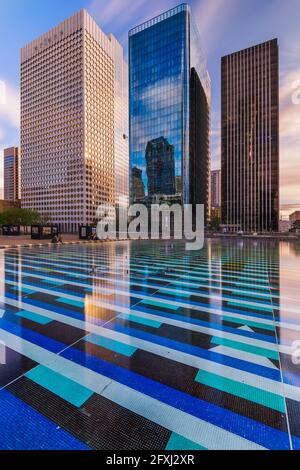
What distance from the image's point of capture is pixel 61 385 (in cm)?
315

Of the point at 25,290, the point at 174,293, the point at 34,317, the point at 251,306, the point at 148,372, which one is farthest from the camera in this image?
the point at 25,290

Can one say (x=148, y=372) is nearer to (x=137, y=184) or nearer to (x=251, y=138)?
(x=137, y=184)

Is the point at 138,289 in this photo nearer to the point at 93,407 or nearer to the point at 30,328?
the point at 30,328

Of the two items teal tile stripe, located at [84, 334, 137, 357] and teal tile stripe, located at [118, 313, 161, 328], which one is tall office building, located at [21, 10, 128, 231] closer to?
teal tile stripe, located at [118, 313, 161, 328]

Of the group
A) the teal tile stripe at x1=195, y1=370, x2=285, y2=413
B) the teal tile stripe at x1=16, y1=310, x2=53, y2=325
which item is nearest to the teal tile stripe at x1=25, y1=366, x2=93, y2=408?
the teal tile stripe at x1=195, y1=370, x2=285, y2=413

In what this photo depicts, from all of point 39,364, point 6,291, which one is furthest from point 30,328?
point 6,291

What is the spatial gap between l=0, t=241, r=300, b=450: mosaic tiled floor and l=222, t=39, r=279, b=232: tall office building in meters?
96.4

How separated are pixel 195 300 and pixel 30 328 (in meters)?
4.43

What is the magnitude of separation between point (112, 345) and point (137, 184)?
3439 inches

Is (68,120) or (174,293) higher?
(68,120)

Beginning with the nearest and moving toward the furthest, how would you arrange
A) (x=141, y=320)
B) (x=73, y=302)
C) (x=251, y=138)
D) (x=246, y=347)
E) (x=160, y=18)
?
(x=246, y=347) → (x=141, y=320) → (x=73, y=302) → (x=160, y=18) → (x=251, y=138)

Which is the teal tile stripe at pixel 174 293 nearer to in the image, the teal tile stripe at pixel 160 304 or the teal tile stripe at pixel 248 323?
the teal tile stripe at pixel 160 304

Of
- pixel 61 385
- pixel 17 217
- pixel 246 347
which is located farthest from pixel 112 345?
pixel 17 217

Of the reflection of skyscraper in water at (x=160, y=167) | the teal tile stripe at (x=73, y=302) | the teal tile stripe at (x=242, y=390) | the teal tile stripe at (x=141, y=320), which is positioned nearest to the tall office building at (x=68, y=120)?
the reflection of skyscraper in water at (x=160, y=167)
